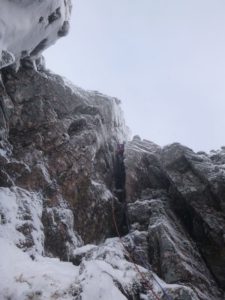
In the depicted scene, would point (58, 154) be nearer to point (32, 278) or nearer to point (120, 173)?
point (120, 173)

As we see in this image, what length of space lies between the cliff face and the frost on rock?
293 millimetres

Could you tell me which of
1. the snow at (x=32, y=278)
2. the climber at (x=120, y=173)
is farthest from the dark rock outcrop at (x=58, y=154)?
the snow at (x=32, y=278)

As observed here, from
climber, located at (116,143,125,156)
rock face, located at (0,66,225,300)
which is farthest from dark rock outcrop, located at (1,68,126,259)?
climber, located at (116,143,125,156)

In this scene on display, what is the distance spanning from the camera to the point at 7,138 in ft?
61.3

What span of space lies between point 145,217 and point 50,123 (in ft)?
25.7

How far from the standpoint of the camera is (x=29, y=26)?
19.4 meters

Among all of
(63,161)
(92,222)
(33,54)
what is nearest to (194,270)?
(92,222)

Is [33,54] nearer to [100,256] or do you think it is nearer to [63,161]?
[63,161]

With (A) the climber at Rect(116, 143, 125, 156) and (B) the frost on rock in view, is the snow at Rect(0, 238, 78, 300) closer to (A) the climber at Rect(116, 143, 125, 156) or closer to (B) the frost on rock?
(B) the frost on rock

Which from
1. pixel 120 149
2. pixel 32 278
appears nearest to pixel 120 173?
pixel 120 149

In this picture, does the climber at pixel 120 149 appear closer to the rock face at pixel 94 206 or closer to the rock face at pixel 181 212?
the rock face at pixel 94 206

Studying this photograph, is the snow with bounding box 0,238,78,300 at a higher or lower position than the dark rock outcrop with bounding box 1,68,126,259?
Result: lower

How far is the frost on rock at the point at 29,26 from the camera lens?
1688 centimetres

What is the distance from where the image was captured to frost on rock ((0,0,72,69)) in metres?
16.9
